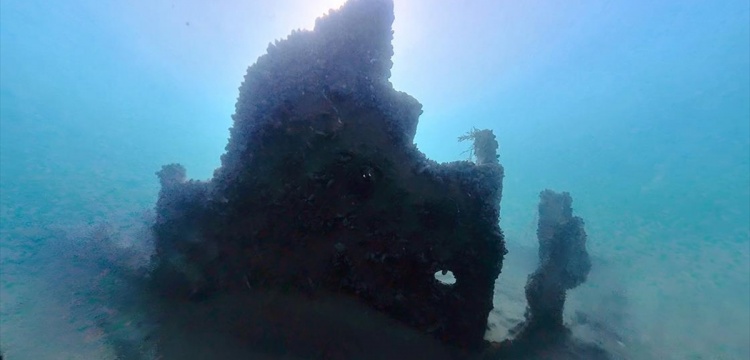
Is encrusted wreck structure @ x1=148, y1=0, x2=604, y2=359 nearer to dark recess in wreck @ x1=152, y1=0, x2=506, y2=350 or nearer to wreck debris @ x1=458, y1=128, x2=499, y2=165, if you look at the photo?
dark recess in wreck @ x1=152, y1=0, x2=506, y2=350

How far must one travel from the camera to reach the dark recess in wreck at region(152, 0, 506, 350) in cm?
513

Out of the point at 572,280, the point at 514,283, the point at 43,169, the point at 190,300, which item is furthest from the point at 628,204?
the point at 43,169

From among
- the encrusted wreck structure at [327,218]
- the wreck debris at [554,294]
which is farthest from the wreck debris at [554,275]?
the encrusted wreck structure at [327,218]

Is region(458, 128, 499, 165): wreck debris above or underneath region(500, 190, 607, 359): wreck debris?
above

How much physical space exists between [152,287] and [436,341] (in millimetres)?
5417

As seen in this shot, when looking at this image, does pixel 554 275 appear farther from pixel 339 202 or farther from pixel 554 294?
pixel 339 202

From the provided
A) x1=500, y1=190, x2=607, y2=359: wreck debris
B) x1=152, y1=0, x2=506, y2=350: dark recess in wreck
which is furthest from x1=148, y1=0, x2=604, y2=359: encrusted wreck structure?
x1=500, y1=190, x2=607, y2=359: wreck debris

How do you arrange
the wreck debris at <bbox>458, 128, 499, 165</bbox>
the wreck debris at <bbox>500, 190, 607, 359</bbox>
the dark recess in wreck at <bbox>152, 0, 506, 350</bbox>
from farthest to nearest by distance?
the wreck debris at <bbox>500, 190, 607, 359</bbox> → the wreck debris at <bbox>458, 128, 499, 165</bbox> → the dark recess in wreck at <bbox>152, 0, 506, 350</bbox>

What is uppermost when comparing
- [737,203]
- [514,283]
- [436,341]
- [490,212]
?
[737,203]

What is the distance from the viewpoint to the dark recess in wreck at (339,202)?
5.13 m

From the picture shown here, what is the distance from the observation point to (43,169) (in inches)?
1225

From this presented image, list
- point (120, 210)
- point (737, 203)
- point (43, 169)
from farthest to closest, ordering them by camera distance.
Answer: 1. point (737, 203)
2. point (43, 169)
3. point (120, 210)

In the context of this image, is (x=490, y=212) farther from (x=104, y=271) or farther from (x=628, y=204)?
(x=628, y=204)

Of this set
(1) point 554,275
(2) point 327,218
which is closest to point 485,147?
(1) point 554,275
